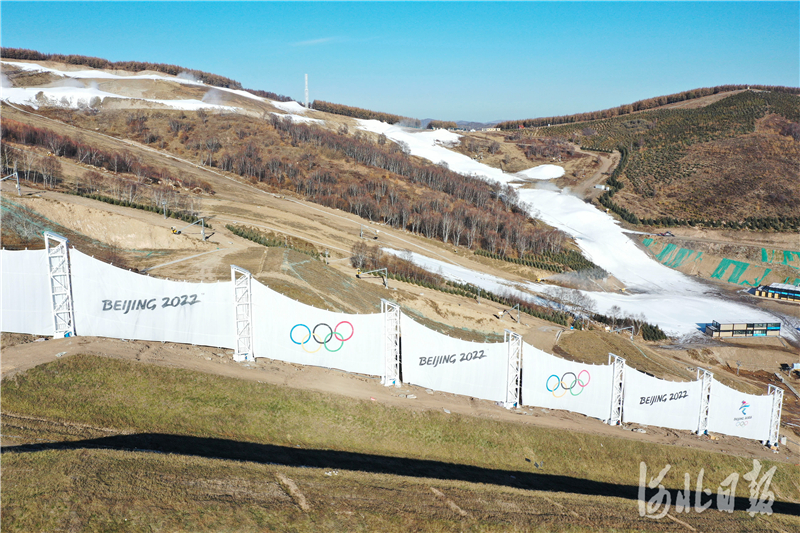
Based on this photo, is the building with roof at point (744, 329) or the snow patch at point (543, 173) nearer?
the building with roof at point (744, 329)

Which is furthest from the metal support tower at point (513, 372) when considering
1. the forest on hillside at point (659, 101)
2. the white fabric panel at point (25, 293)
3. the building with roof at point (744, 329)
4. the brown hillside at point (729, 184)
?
the forest on hillside at point (659, 101)

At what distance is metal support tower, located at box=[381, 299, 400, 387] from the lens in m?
21.2

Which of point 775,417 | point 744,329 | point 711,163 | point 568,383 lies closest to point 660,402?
point 568,383

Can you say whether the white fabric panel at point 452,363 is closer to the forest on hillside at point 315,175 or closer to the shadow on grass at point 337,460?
the shadow on grass at point 337,460

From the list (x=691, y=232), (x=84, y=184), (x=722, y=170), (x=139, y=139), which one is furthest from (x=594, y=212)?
(x=139, y=139)

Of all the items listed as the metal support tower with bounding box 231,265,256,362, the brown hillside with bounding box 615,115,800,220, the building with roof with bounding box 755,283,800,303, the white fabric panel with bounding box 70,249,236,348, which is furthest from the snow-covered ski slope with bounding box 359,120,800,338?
the white fabric panel with bounding box 70,249,236,348

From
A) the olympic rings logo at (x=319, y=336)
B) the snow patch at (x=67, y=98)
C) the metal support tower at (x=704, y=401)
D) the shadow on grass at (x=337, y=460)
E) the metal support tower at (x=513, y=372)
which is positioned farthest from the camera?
the snow patch at (x=67, y=98)

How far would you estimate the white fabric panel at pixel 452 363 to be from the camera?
21531 mm

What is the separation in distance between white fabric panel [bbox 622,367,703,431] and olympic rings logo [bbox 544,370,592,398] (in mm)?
2566

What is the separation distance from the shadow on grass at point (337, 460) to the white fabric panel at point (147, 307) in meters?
5.50

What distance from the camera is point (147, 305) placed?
2016 centimetres

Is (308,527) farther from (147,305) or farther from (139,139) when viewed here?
(139,139)

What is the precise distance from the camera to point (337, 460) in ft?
55.7

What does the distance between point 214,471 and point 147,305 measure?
30.7 feet
